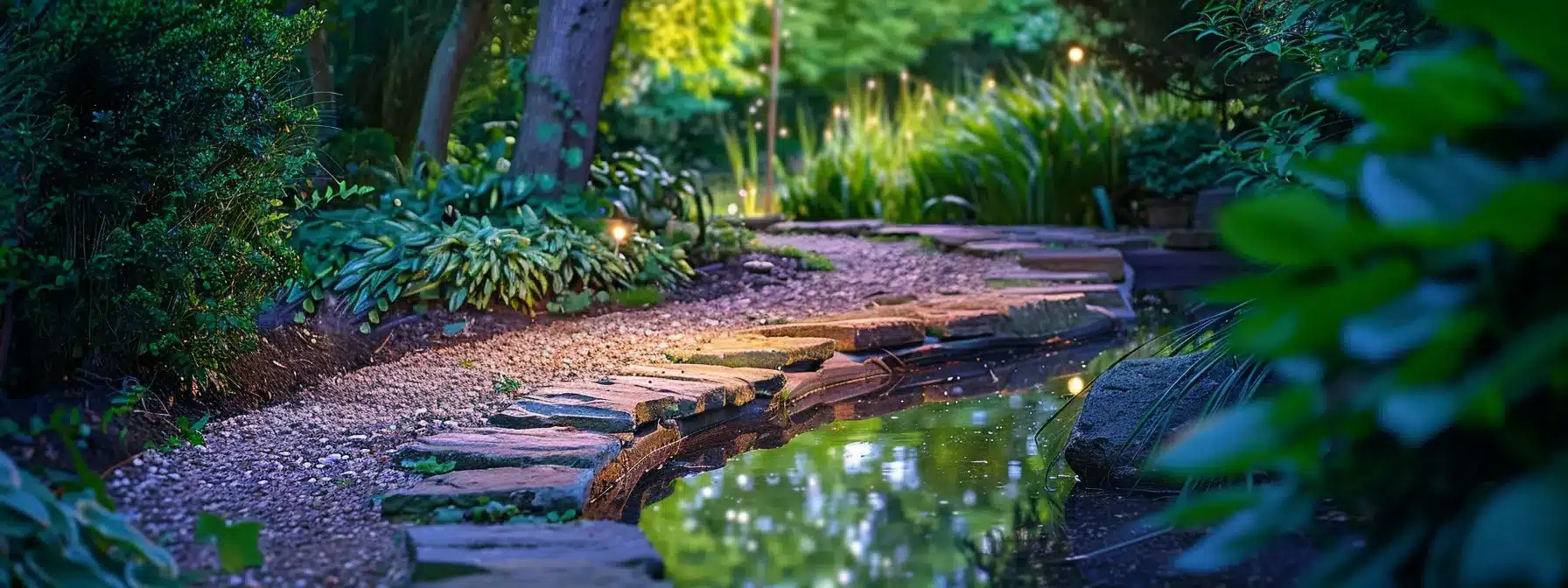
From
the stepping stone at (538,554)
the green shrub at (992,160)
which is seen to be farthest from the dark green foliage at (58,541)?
the green shrub at (992,160)

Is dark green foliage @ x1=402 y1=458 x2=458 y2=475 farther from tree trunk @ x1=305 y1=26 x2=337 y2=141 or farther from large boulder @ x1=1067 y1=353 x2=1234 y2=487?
tree trunk @ x1=305 y1=26 x2=337 y2=141

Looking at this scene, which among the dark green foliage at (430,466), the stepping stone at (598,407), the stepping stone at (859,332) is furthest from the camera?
the stepping stone at (859,332)

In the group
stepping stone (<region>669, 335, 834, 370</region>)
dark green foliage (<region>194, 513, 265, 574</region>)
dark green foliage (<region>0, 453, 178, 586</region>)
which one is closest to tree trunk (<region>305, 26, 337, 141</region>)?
stepping stone (<region>669, 335, 834, 370</region>)

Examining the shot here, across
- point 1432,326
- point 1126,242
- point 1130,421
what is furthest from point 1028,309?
point 1432,326

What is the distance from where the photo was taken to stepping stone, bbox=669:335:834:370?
13.8ft

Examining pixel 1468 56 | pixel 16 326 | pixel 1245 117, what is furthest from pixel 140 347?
pixel 1245 117

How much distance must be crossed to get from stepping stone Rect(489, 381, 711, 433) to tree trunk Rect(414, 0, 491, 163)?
2764mm

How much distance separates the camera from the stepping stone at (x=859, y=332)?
4719mm

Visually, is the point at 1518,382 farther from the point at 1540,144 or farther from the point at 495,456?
the point at 495,456

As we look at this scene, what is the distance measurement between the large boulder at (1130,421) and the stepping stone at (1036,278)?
3023 millimetres

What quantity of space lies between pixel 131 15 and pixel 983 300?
12.2 feet

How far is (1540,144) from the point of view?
4.01 feet

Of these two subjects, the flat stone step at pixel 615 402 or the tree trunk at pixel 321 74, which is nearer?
the flat stone step at pixel 615 402

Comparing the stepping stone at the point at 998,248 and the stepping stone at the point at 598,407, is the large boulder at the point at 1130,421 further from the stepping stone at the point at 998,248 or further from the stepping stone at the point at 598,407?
the stepping stone at the point at 998,248
